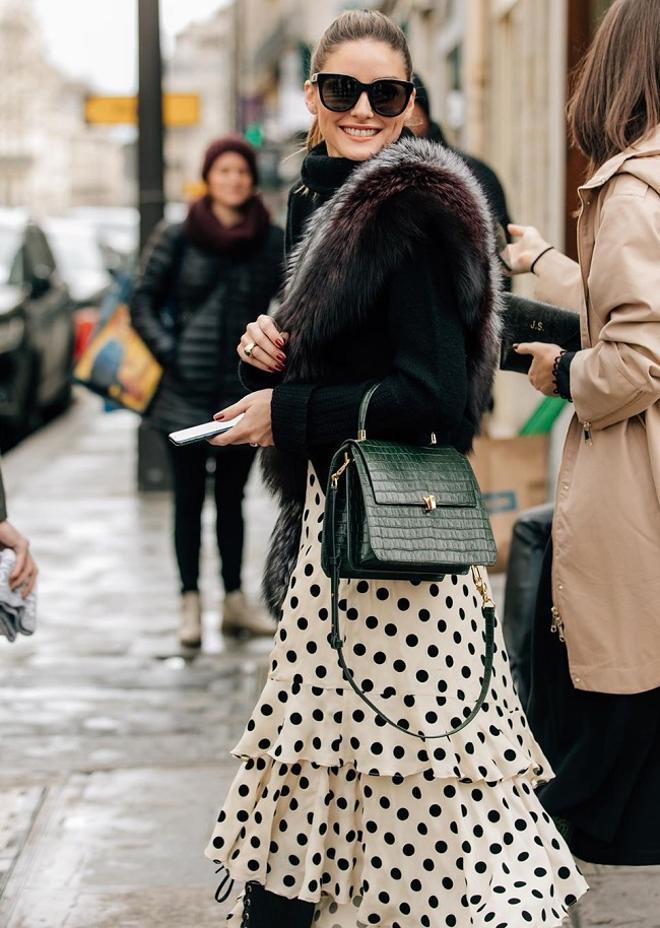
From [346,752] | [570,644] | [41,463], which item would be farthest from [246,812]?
[41,463]

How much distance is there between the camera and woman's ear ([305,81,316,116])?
312cm

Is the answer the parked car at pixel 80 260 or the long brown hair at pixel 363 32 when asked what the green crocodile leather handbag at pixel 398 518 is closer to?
the long brown hair at pixel 363 32

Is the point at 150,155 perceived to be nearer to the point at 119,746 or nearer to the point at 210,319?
the point at 210,319

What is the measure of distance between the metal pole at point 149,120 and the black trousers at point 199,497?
13.3 feet

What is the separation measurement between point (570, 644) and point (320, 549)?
63cm

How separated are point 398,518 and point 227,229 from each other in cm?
380

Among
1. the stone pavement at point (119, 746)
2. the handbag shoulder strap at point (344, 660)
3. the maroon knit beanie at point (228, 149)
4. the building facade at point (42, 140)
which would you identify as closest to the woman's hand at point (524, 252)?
the handbag shoulder strap at point (344, 660)

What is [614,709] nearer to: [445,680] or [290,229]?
[445,680]

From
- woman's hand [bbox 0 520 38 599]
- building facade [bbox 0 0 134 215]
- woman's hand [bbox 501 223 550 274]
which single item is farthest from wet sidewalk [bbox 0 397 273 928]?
building facade [bbox 0 0 134 215]

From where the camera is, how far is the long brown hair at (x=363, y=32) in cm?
303

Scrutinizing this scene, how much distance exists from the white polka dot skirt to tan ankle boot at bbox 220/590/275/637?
3.45 metres

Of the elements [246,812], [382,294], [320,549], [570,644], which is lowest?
[246,812]

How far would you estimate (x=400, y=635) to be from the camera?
114 inches

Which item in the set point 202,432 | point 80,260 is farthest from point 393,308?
point 80,260
